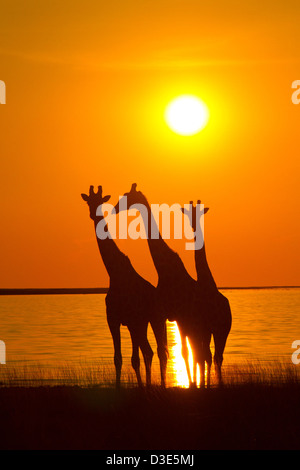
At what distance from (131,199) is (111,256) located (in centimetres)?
129

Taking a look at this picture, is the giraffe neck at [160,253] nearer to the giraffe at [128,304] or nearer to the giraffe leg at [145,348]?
the giraffe at [128,304]

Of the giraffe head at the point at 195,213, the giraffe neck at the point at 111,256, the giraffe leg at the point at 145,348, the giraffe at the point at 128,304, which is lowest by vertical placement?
the giraffe leg at the point at 145,348

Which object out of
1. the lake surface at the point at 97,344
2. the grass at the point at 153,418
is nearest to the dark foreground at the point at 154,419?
the grass at the point at 153,418

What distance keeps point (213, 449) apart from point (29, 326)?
186ft

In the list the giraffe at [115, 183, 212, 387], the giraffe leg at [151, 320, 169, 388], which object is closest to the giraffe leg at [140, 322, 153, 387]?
the giraffe leg at [151, 320, 169, 388]

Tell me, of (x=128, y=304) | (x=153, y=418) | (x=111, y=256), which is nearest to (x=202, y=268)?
(x=128, y=304)

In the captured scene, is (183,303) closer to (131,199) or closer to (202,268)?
(202,268)

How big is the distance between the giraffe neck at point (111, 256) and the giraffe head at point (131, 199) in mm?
451

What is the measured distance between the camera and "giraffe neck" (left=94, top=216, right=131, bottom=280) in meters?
17.7

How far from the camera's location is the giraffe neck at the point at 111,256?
17.7 meters

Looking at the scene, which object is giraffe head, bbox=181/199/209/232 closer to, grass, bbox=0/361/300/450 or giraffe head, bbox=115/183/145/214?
giraffe head, bbox=115/183/145/214

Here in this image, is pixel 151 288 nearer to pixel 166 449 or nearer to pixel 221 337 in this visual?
pixel 221 337

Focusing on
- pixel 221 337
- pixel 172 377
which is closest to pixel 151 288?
pixel 221 337

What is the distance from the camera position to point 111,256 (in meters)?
17.9
